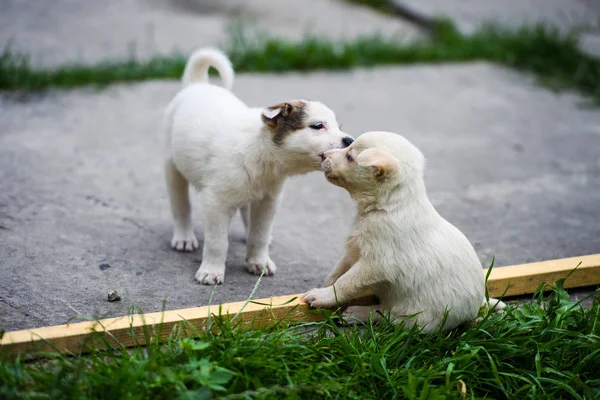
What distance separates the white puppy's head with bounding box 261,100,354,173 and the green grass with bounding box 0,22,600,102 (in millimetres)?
3679

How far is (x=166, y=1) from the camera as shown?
9648 millimetres

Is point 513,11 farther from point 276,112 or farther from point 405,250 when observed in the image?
point 405,250

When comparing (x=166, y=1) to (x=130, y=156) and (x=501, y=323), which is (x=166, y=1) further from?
(x=501, y=323)

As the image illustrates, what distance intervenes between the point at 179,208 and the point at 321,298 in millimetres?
1344

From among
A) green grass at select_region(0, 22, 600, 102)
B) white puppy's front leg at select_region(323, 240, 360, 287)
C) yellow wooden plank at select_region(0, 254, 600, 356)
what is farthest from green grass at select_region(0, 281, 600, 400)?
green grass at select_region(0, 22, 600, 102)

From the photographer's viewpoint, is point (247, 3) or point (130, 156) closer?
point (130, 156)

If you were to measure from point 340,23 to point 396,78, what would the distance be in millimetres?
2149

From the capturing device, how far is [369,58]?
8.27m

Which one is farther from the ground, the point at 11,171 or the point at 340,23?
the point at 340,23

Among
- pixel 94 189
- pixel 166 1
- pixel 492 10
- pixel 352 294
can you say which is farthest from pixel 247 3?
pixel 352 294

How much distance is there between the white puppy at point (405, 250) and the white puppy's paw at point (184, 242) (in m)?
1.34

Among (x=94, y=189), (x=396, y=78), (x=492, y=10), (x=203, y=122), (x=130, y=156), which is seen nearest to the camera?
(x=203, y=122)

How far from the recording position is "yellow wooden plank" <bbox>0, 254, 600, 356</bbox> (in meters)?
2.99

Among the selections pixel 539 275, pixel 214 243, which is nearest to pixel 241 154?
pixel 214 243
